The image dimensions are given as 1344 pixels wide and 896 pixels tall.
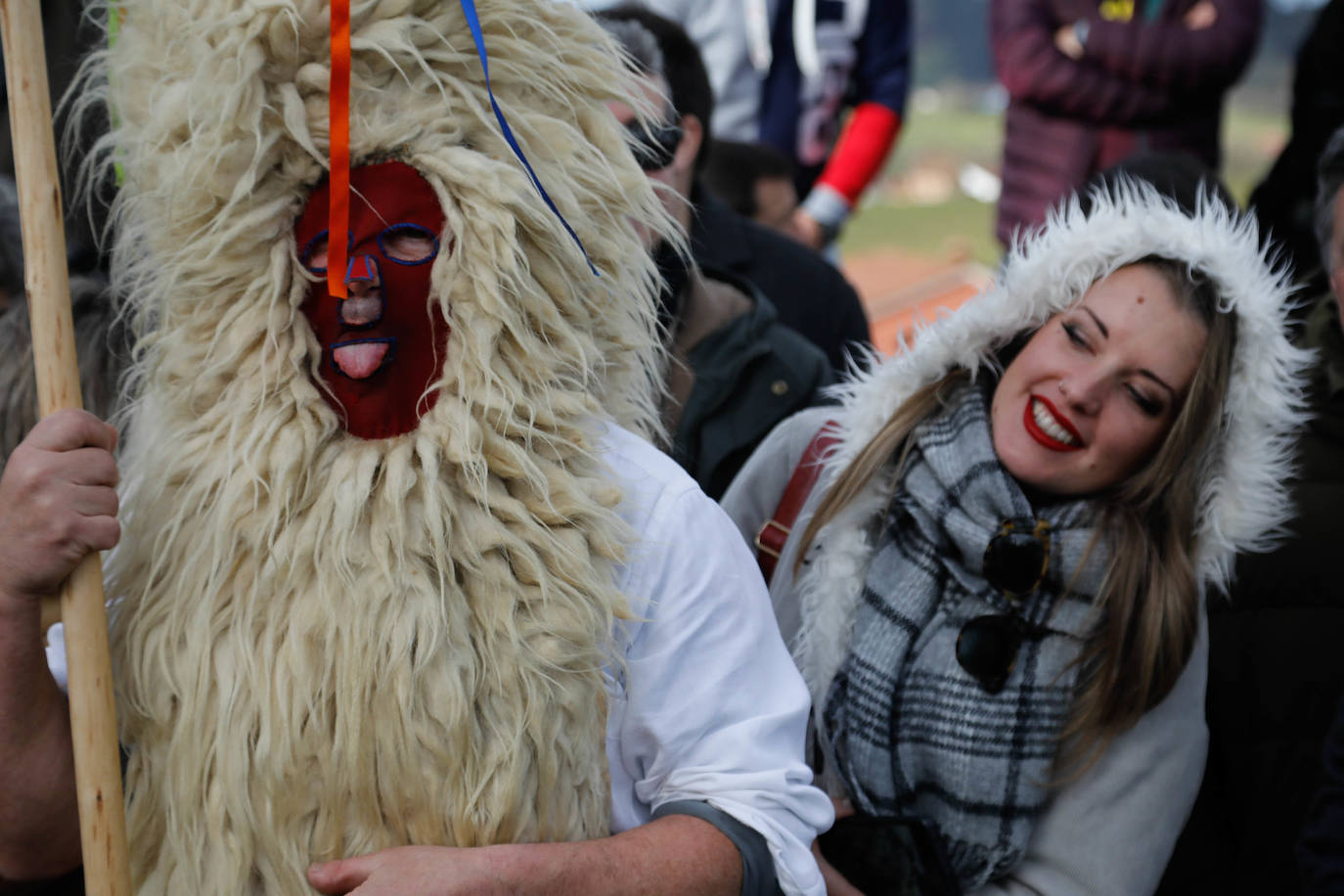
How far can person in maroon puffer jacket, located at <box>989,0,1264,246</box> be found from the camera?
3354 mm

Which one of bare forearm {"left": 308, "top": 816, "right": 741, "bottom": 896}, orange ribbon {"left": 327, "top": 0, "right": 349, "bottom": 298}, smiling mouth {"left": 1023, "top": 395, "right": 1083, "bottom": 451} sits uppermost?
orange ribbon {"left": 327, "top": 0, "right": 349, "bottom": 298}

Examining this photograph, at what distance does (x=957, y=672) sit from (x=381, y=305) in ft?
3.69

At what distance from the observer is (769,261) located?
9.23 feet

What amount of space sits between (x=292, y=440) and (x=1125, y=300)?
1.34 meters

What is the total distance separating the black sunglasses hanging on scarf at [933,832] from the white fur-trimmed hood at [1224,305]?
0.96 feet

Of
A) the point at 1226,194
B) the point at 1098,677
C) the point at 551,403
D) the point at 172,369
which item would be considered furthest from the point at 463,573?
the point at 1226,194

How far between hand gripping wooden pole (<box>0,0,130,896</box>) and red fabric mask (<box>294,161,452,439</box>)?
0.80 feet

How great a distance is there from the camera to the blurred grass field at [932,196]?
25.2 ft

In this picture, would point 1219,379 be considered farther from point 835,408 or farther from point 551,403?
point 551,403

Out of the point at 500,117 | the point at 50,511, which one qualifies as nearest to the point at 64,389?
the point at 50,511

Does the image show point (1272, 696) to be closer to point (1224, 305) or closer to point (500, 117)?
point (1224, 305)

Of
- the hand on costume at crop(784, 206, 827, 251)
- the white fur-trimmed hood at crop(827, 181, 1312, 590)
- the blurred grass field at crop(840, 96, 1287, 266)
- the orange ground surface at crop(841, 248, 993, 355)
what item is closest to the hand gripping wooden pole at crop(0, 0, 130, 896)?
the white fur-trimmed hood at crop(827, 181, 1312, 590)

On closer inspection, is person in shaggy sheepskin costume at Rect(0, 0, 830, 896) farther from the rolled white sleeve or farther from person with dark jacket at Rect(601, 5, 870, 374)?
person with dark jacket at Rect(601, 5, 870, 374)

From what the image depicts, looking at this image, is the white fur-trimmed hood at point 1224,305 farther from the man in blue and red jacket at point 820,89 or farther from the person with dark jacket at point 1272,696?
the man in blue and red jacket at point 820,89
